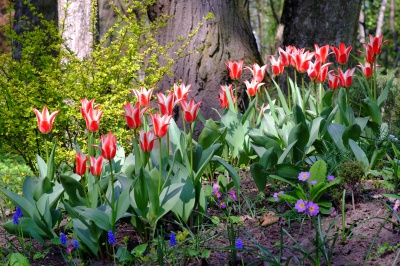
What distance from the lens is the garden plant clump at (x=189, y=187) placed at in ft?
10.1

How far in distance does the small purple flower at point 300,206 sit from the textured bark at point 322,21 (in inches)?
176

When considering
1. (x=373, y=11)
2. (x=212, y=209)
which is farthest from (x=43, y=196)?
(x=373, y=11)

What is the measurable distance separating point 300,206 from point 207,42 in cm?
265

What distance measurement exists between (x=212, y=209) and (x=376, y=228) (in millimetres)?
1118

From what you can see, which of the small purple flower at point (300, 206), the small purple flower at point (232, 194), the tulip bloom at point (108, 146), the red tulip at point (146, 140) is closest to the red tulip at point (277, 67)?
the small purple flower at point (232, 194)

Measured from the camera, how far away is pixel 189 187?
3.41 metres

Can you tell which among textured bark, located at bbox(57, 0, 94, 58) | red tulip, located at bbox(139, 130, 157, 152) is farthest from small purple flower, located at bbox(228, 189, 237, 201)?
textured bark, located at bbox(57, 0, 94, 58)

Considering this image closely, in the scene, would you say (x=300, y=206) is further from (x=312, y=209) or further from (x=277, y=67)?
(x=277, y=67)

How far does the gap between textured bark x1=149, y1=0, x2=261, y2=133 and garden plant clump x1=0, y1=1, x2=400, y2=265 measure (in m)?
0.98

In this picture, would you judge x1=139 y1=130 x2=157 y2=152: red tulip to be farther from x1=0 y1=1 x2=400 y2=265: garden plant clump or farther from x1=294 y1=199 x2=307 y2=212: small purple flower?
x1=294 y1=199 x2=307 y2=212: small purple flower

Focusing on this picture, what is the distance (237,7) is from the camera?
19.2 ft

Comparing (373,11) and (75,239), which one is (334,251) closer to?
(75,239)

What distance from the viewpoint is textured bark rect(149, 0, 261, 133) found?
5484mm

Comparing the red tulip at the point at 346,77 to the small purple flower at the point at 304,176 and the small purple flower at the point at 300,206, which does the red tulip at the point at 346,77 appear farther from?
the small purple flower at the point at 300,206
